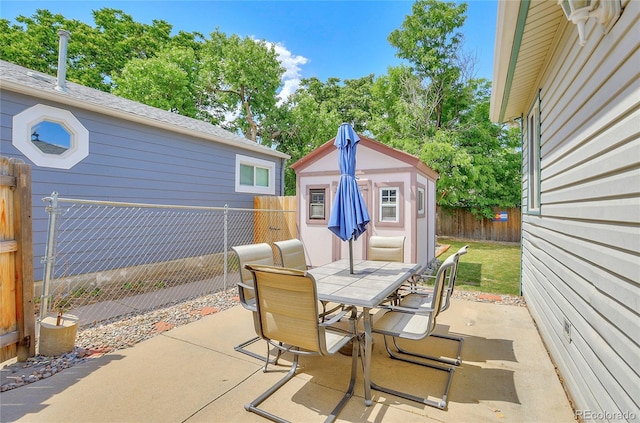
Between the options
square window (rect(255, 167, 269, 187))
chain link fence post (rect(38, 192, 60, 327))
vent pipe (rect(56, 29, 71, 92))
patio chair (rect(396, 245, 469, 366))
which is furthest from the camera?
square window (rect(255, 167, 269, 187))

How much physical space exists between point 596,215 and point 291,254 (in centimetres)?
325

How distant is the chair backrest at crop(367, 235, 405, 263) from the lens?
15.8 feet

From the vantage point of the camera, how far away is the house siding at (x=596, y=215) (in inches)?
62.2

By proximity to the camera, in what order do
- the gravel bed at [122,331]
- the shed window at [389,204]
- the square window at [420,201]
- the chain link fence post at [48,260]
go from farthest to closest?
the square window at [420,201] < the shed window at [389,204] < the chain link fence post at [48,260] < the gravel bed at [122,331]

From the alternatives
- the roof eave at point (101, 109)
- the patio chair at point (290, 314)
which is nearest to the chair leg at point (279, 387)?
the patio chair at point (290, 314)

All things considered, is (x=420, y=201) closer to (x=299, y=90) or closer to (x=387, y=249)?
(x=387, y=249)

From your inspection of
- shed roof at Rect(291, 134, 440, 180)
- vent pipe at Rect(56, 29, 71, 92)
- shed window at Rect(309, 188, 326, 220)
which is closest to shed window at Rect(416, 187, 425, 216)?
shed roof at Rect(291, 134, 440, 180)

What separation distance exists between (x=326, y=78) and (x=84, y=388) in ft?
80.7

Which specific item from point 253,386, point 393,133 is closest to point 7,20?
point 393,133

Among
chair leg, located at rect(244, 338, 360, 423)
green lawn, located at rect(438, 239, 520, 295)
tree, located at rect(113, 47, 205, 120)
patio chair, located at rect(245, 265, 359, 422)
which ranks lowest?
chair leg, located at rect(244, 338, 360, 423)

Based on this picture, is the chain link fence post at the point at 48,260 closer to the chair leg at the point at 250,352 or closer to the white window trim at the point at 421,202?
the chair leg at the point at 250,352

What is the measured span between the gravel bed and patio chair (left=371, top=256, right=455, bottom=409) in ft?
9.02

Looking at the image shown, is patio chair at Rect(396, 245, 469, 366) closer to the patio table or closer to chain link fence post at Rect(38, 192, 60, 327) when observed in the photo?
the patio table

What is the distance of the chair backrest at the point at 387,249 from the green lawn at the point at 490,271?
214cm
